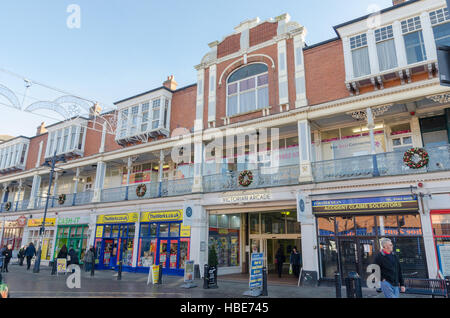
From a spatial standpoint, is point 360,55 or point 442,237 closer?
point 442,237

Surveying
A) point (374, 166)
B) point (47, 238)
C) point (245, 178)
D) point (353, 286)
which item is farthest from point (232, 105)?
point (47, 238)

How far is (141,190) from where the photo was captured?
66.0 feet

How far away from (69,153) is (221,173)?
15032mm

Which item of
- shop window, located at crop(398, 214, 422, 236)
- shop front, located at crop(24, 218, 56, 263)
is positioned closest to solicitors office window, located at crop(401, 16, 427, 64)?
shop window, located at crop(398, 214, 422, 236)

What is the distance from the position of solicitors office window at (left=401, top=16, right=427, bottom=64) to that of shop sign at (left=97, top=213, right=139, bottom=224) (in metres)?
17.1

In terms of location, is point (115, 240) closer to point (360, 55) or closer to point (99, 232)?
point (99, 232)

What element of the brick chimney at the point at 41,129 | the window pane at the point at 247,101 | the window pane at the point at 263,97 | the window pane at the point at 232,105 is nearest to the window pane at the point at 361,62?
the window pane at the point at 263,97

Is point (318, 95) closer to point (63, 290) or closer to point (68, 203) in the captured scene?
point (63, 290)

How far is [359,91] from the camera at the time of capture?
1422cm

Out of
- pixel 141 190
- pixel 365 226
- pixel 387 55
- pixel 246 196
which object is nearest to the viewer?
pixel 365 226

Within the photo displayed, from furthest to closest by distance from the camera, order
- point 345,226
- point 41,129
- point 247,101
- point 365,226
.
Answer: point 41,129, point 247,101, point 345,226, point 365,226

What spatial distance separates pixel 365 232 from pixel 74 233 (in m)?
20.5

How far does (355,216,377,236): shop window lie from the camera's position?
12.8 meters
